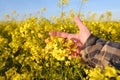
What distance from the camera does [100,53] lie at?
6.00 ft

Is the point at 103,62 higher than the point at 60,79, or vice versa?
the point at 103,62

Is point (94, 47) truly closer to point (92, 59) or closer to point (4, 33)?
point (92, 59)

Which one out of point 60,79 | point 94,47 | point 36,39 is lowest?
point 60,79

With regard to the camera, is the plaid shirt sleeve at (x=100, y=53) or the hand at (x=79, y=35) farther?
the hand at (x=79, y=35)

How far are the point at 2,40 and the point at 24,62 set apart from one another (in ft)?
1.39

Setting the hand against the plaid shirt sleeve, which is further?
the hand

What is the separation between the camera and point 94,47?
74.0 inches

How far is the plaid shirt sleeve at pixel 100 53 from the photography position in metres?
1.77

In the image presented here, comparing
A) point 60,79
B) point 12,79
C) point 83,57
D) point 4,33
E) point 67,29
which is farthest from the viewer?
point 4,33

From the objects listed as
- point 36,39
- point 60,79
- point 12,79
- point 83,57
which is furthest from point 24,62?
point 83,57

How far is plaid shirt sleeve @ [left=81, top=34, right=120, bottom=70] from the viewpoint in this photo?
1.77 metres

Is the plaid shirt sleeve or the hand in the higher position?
the hand

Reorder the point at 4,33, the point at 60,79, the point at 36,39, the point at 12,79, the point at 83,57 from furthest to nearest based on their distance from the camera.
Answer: the point at 4,33, the point at 36,39, the point at 60,79, the point at 12,79, the point at 83,57

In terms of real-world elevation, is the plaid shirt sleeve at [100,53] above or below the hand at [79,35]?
below
